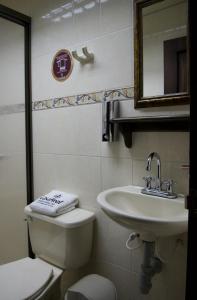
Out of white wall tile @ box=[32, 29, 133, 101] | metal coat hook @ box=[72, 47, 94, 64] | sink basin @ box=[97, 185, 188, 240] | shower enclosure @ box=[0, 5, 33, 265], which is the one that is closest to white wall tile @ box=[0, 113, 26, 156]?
shower enclosure @ box=[0, 5, 33, 265]

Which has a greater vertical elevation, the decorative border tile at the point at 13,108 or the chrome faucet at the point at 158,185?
the decorative border tile at the point at 13,108

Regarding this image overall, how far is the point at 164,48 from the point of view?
3.83 feet

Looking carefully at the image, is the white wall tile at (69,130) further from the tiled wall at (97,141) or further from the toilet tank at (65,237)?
the toilet tank at (65,237)

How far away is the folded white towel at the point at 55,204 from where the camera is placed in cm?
138

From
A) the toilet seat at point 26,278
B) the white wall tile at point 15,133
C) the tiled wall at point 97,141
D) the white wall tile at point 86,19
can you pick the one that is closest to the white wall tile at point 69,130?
the tiled wall at point 97,141

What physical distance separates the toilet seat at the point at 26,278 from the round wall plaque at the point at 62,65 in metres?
1.19

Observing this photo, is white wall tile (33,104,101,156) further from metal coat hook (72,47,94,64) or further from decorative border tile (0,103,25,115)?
metal coat hook (72,47,94,64)

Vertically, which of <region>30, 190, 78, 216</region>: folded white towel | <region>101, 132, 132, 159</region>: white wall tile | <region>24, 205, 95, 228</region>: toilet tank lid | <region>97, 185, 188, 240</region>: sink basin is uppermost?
<region>101, 132, 132, 159</region>: white wall tile

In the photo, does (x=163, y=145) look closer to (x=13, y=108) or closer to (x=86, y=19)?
(x=86, y=19)

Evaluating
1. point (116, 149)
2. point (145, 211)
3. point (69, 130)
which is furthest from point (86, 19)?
point (145, 211)

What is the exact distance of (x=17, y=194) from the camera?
1.87m

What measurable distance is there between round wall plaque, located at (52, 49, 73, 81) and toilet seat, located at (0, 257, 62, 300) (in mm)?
1186

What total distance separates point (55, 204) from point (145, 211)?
Result: 57 centimetres

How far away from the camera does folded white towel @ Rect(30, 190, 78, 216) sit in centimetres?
138
